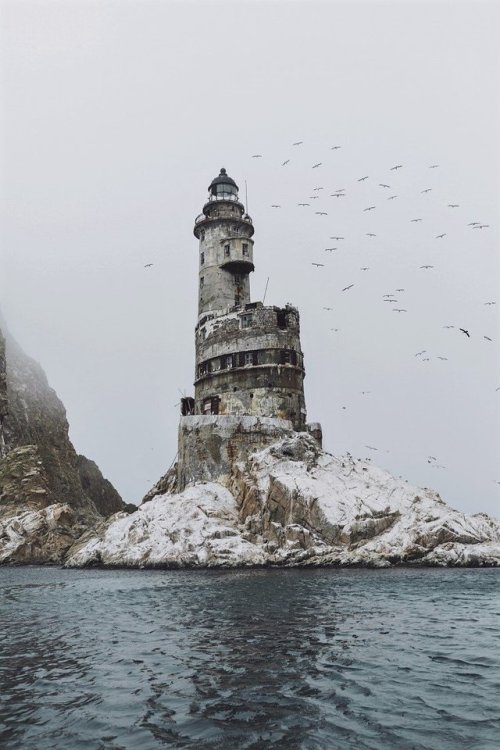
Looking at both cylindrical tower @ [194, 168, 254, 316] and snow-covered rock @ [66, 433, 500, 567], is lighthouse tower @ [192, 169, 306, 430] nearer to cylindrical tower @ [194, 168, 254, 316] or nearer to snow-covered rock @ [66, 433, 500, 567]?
cylindrical tower @ [194, 168, 254, 316]

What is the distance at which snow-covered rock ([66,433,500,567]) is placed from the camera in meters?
45.2

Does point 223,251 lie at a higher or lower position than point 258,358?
higher

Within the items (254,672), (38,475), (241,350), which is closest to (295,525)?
(241,350)

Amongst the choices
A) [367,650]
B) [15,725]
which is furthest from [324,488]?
[15,725]

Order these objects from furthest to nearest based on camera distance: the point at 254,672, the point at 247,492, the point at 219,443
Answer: the point at 219,443, the point at 247,492, the point at 254,672

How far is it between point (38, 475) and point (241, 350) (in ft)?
134

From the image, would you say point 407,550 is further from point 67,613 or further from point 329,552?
point 67,613

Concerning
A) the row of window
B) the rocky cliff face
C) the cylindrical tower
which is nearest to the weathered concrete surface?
the row of window

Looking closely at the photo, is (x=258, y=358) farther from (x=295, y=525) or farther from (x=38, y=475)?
(x=38, y=475)

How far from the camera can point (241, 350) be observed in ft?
197

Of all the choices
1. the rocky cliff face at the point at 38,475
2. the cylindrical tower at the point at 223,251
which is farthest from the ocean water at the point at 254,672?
the rocky cliff face at the point at 38,475

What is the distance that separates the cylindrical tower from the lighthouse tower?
115mm

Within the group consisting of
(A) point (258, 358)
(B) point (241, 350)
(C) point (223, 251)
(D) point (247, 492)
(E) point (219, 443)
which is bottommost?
(D) point (247, 492)

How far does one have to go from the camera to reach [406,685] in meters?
12.3
